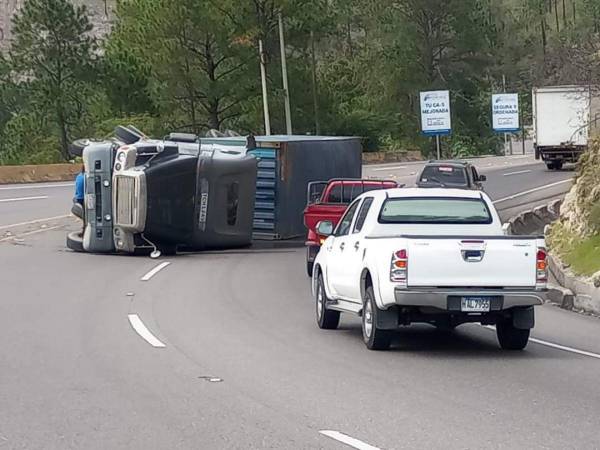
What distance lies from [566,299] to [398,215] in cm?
524

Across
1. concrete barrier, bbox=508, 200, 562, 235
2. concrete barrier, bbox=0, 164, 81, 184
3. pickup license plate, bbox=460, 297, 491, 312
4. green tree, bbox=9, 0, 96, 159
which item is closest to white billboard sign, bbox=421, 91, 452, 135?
green tree, bbox=9, 0, 96, 159

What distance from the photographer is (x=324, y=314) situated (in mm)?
15133

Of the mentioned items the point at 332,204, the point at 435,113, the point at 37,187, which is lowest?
the point at 332,204

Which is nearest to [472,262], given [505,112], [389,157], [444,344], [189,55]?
[444,344]

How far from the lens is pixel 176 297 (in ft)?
61.4

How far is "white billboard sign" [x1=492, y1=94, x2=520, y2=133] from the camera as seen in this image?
88.8 m

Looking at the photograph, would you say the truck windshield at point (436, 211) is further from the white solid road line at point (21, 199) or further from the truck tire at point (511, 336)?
the white solid road line at point (21, 199)

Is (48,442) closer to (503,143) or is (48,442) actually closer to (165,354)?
(165,354)

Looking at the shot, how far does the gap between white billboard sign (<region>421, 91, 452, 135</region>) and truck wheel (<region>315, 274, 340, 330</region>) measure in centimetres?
6221

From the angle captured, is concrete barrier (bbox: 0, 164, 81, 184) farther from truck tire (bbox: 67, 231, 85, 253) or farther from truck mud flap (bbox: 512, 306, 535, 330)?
truck mud flap (bbox: 512, 306, 535, 330)

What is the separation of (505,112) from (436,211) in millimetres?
77164

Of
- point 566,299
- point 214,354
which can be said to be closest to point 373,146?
point 566,299

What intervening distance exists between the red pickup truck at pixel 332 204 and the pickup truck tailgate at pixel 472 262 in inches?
380

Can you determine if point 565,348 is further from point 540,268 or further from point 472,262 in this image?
point 472,262
